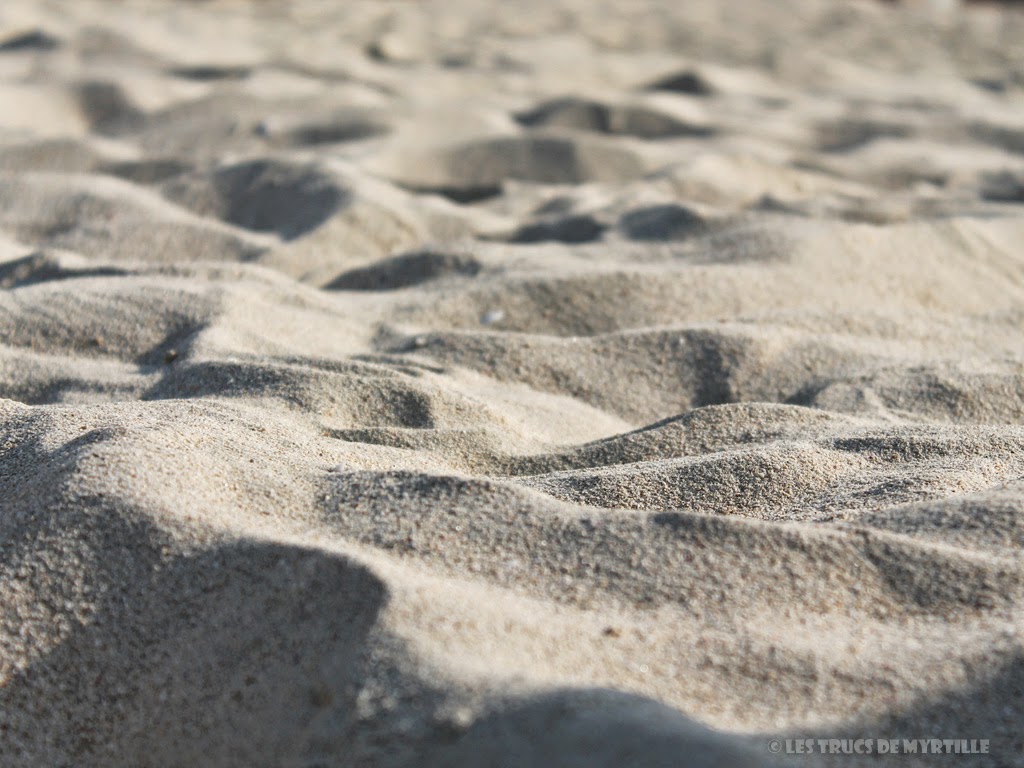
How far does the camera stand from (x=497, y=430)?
6.22 feet

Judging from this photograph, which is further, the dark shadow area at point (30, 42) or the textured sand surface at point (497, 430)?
the dark shadow area at point (30, 42)

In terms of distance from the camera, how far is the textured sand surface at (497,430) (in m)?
1.16

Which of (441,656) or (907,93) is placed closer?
(441,656)

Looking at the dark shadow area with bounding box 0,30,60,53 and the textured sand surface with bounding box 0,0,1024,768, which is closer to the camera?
the textured sand surface with bounding box 0,0,1024,768

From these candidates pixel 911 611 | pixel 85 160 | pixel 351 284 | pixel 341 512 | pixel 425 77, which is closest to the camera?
pixel 911 611

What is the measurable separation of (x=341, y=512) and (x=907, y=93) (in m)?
4.79

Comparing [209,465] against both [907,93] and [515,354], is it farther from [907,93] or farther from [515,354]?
[907,93]

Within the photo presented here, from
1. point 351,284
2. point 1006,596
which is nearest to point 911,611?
point 1006,596

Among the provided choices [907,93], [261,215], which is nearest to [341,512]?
[261,215]

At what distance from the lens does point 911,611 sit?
129 centimetres

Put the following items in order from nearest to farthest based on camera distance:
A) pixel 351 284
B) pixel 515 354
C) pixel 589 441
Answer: pixel 589 441 < pixel 515 354 < pixel 351 284

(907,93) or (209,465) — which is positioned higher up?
(209,465)

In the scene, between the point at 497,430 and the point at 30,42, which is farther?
the point at 30,42

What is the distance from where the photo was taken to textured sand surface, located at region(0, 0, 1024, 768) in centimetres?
116
